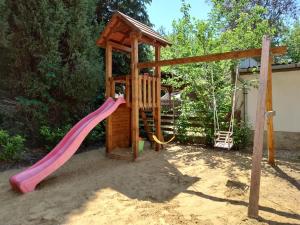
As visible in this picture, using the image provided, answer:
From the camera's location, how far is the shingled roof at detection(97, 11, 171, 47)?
252 inches

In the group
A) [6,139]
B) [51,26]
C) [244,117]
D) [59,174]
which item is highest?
[51,26]

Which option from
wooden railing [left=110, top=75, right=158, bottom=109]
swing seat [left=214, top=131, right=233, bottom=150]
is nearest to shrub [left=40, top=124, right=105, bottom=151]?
wooden railing [left=110, top=75, right=158, bottom=109]

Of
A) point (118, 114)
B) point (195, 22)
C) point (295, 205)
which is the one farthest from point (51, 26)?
point (295, 205)

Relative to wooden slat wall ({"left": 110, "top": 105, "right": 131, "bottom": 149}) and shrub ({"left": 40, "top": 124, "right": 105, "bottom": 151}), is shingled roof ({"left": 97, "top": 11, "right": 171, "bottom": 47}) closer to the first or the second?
wooden slat wall ({"left": 110, "top": 105, "right": 131, "bottom": 149})

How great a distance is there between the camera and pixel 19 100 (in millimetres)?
7605

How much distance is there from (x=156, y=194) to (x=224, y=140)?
315 cm

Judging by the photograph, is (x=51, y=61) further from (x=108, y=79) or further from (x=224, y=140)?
(x=224, y=140)

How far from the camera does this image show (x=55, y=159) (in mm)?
5238

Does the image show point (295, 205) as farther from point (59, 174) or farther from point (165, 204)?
point (59, 174)

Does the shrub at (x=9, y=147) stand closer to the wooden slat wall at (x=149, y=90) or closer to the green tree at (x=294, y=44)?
the wooden slat wall at (x=149, y=90)

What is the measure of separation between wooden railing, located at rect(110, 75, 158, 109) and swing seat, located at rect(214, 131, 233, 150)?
187cm

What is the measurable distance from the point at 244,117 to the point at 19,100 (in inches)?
250

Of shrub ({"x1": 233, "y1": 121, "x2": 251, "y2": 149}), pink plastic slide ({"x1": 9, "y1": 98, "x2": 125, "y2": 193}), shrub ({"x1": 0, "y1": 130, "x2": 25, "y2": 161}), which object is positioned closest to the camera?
pink plastic slide ({"x1": 9, "y1": 98, "x2": 125, "y2": 193})

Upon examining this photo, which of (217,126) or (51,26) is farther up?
(51,26)
